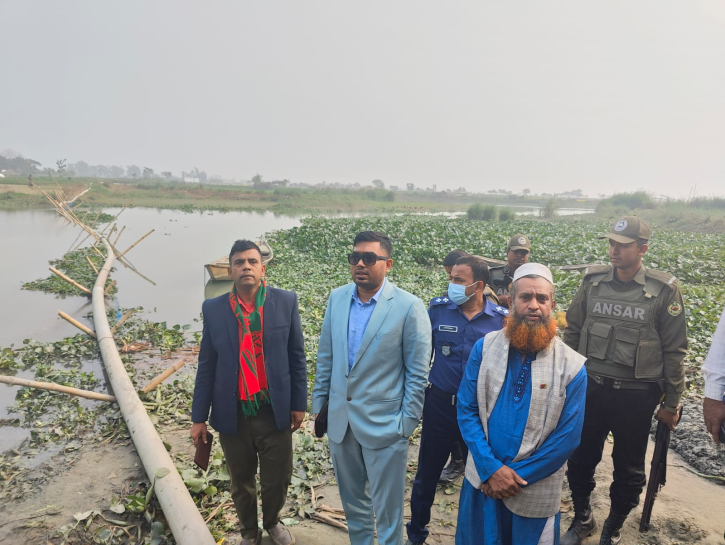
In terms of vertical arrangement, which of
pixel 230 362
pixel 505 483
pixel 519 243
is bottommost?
pixel 505 483

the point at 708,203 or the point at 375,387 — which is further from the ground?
the point at 708,203

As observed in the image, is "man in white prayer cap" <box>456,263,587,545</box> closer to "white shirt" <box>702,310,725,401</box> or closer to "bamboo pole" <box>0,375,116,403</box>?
"white shirt" <box>702,310,725,401</box>

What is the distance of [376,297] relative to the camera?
2572 mm

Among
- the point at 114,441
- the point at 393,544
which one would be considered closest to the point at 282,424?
the point at 393,544

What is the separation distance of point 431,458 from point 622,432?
130cm

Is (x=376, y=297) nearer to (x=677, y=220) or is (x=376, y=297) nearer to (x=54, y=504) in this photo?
(x=54, y=504)

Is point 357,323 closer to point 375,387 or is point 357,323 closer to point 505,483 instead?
point 375,387

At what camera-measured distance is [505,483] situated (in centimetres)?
196

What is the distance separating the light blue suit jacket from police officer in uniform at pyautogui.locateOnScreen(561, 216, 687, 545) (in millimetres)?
1320

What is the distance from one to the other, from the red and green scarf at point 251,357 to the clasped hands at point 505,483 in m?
1.47

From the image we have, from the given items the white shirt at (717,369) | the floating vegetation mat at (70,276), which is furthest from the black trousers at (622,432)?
the floating vegetation mat at (70,276)

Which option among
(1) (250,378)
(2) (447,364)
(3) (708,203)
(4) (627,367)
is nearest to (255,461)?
(1) (250,378)

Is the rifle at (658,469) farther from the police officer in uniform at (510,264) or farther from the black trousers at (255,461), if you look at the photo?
the black trousers at (255,461)

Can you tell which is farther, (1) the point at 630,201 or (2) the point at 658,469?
(1) the point at 630,201
